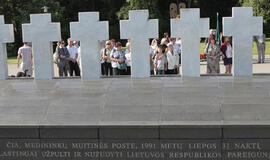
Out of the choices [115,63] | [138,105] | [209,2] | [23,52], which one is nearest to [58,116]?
[138,105]

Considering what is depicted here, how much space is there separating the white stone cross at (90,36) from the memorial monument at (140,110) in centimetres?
2

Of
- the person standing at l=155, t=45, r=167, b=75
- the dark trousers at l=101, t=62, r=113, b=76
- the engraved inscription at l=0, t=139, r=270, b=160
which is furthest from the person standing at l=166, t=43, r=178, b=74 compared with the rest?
the engraved inscription at l=0, t=139, r=270, b=160

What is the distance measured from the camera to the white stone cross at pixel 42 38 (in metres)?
7.70

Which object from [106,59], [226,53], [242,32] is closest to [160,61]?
[106,59]

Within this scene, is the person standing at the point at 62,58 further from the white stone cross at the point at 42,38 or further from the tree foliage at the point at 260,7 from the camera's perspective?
the tree foliage at the point at 260,7

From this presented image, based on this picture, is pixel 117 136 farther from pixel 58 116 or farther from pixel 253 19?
pixel 253 19

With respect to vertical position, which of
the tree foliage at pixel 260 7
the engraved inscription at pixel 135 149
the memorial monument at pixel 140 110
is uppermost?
the tree foliage at pixel 260 7

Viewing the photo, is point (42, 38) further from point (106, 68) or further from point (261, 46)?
point (261, 46)

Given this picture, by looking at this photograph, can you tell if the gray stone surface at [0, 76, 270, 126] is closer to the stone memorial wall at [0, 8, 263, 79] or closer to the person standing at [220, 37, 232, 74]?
the stone memorial wall at [0, 8, 263, 79]

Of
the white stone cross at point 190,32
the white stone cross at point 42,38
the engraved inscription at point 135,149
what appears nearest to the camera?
the engraved inscription at point 135,149

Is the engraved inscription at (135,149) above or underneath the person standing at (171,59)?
underneath

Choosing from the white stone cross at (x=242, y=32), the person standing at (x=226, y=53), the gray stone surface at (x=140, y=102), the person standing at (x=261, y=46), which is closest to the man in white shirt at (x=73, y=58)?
the gray stone surface at (x=140, y=102)

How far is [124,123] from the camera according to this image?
19.3 feet

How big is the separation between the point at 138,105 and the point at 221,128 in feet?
4.55
